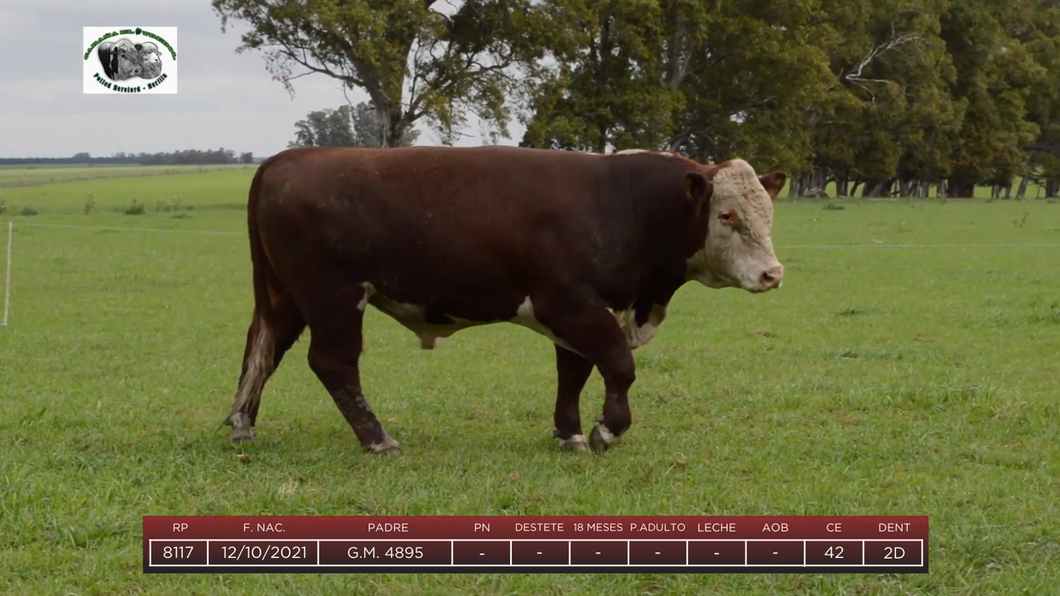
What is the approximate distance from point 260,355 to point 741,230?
119 inches

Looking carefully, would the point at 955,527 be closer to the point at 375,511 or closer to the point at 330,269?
the point at 375,511

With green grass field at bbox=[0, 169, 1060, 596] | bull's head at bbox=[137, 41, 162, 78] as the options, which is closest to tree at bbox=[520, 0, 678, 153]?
bull's head at bbox=[137, 41, 162, 78]

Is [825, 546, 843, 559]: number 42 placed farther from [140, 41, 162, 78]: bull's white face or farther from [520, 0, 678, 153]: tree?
[520, 0, 678, 153]: tree

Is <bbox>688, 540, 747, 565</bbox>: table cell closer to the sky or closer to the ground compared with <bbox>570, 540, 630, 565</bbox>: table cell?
closer to the sky

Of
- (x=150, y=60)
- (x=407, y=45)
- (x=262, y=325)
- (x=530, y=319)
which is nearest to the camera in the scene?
(x=530, y=319)

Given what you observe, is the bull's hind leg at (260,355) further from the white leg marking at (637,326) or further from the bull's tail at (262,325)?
the white leg marking at (637,326)

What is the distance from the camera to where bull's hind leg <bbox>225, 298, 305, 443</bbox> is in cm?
723

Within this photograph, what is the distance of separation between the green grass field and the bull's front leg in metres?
0.20

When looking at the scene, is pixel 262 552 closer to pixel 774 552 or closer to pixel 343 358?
pixel 774 552

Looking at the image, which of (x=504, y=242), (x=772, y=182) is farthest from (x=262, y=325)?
(x=772, y=182)

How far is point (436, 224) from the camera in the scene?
6938 mm

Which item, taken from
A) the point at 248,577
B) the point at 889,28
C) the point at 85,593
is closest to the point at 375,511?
the point at 248,577

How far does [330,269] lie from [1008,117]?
60.7 meters

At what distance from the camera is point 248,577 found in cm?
480
